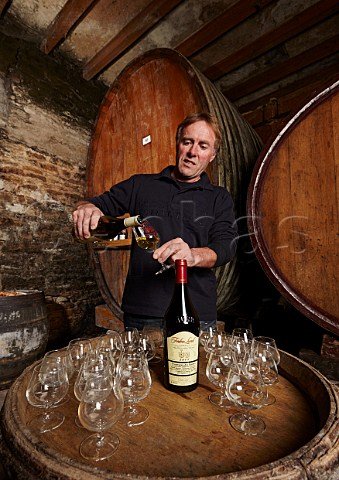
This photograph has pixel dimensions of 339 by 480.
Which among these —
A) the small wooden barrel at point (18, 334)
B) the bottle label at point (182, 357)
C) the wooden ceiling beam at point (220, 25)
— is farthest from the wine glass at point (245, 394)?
the wooden ceiling beam at point (220, 25)

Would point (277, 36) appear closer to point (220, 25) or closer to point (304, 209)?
point (220, 25)

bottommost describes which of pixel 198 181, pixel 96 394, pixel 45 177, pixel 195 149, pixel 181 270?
pixel 96 394

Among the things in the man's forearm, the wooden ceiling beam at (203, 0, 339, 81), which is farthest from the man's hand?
the wooden ceiling beam at (203, 0, 339, 81)

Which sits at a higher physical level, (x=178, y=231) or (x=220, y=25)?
(x=220, y=25)

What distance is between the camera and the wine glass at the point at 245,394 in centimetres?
69

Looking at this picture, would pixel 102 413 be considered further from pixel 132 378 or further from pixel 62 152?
pixel 62 152

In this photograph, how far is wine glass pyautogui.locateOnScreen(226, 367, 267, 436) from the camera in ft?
2.27

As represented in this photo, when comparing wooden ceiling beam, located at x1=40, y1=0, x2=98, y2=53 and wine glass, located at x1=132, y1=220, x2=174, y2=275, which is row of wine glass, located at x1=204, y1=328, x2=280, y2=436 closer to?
wine glass, located at x1=132, y1=220, x2=174, y2=275

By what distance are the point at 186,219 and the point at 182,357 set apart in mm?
856

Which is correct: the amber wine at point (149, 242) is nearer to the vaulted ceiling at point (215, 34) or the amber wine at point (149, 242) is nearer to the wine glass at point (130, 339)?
the wine glass at point (130, 339)

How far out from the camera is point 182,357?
810mm

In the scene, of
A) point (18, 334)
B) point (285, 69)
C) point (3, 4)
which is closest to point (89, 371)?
point (18, 334)

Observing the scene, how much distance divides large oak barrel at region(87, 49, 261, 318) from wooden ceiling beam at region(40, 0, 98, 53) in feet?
2.43

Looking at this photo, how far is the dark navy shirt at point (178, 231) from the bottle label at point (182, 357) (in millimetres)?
589
